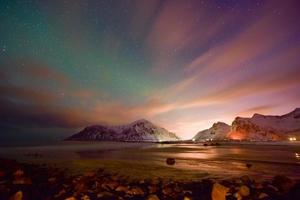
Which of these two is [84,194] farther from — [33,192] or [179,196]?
[179,196]

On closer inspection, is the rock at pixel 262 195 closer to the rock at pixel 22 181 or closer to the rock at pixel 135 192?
the rock at pixel 135 192

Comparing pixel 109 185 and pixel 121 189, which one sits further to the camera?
pixel 109 185

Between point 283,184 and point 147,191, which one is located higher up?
point 283,184

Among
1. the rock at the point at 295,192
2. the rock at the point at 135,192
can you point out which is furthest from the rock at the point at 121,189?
the rock at the point at 295,192

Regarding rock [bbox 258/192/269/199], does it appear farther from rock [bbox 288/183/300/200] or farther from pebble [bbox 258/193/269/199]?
rock [bbox 288/183/300/200]

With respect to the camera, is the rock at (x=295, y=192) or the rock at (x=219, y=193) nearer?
the rock at (x=219, y=193)

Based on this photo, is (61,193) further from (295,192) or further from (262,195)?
(295,192)

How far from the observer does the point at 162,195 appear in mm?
15602

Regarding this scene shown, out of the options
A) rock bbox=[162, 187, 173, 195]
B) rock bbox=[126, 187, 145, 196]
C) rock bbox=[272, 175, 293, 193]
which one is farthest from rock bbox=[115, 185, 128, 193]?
rock bbox=[272, 175, 293, 193]

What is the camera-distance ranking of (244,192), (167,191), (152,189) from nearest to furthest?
1. (244,192)
2. (167,191)
3. (152,189)

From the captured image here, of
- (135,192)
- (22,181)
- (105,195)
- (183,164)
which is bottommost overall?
(105,195)

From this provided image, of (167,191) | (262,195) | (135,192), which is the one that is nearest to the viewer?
(262,195)

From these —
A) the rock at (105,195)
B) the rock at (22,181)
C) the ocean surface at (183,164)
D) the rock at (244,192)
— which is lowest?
the rock at (105,195)

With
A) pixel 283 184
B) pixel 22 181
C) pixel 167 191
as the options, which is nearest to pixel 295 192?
pixel 283 184
